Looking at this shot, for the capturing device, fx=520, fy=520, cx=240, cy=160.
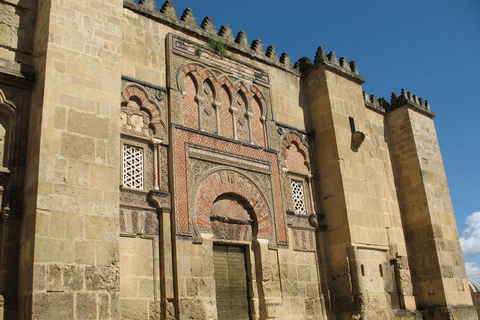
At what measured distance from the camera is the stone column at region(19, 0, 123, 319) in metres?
5.22

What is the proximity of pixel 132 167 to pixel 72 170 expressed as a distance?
4.31 ft

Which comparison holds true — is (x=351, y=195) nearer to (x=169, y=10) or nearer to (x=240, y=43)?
(x=240, y=43)

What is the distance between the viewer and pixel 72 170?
5668 mm

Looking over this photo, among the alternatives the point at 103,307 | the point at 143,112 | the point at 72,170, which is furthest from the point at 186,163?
the point at 103,307

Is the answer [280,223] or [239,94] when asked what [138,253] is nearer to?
[280,223]

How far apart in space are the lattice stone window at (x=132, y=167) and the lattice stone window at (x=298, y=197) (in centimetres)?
296

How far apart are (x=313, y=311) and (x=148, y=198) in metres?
3.28

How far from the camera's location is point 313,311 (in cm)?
817

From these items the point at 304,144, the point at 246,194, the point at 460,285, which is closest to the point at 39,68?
the point at 246,194

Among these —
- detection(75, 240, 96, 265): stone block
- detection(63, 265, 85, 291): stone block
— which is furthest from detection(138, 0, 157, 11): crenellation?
detection(63, 265, 85, 291): stone block

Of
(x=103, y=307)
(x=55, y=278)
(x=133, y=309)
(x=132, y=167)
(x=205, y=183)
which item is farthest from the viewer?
(x=205, y=183)

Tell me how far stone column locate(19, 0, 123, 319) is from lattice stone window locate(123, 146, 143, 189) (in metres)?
0.75

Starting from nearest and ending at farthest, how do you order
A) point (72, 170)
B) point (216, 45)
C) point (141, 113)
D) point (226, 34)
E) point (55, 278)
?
point (55, 278) < point (72, 170) < point (141, 113) < point (216, 45) < point (226, 34)

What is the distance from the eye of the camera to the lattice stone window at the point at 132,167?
6.83 metres
